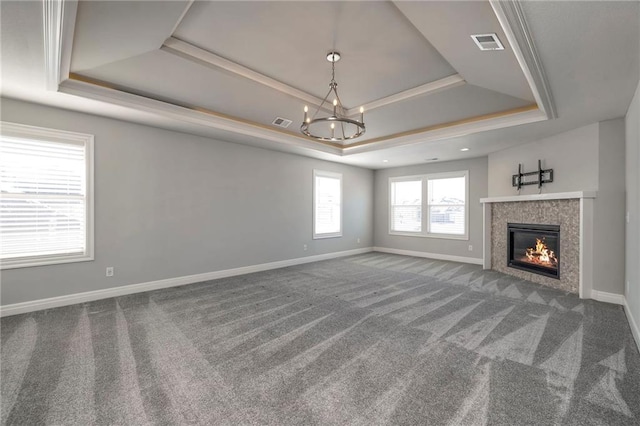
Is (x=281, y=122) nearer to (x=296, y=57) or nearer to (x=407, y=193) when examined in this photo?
(x=296, y=57)

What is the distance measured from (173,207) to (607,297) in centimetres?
654

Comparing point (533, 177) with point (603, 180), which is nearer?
point (603, 180)

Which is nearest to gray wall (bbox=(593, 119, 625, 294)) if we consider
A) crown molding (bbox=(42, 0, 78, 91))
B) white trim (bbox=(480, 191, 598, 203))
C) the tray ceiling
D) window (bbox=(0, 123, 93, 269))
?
white trim (bbox=(480, 191, 598, 203))

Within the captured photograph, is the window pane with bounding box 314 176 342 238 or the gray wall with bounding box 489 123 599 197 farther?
the window pane with bounding box 314 176 342 238

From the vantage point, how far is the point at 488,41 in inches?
92.5

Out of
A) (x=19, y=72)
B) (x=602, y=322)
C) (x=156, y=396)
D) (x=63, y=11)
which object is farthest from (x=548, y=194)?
(x=19, y=72)

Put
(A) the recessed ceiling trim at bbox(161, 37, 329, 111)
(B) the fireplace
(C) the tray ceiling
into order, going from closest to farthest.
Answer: (C) the tray ceiling, (A) the recessed ceiling trim at bbox(161, 37, 329, 111), (B) the fireplace

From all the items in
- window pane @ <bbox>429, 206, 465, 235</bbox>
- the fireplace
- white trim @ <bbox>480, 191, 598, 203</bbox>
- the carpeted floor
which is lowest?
the carpeted floor

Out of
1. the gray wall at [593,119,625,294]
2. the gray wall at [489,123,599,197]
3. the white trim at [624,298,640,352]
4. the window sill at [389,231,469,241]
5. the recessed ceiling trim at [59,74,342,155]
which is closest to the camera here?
the white trim at [624,298,640,352]

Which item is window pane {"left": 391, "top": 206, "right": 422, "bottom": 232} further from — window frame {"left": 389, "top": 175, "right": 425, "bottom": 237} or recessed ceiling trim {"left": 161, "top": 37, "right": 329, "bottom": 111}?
recessed ceiling trim {"left": 161, "top": 37, "right": 329, "bottom": 111}

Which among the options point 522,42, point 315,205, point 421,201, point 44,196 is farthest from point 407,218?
point 44,196

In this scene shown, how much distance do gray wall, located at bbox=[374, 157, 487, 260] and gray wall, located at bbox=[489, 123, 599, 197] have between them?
69 cm

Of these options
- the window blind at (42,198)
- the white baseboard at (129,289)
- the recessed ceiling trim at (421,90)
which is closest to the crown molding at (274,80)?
the recessed ceiling trim at (421,90)

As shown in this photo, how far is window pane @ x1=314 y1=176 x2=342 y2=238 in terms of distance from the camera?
702 cm
